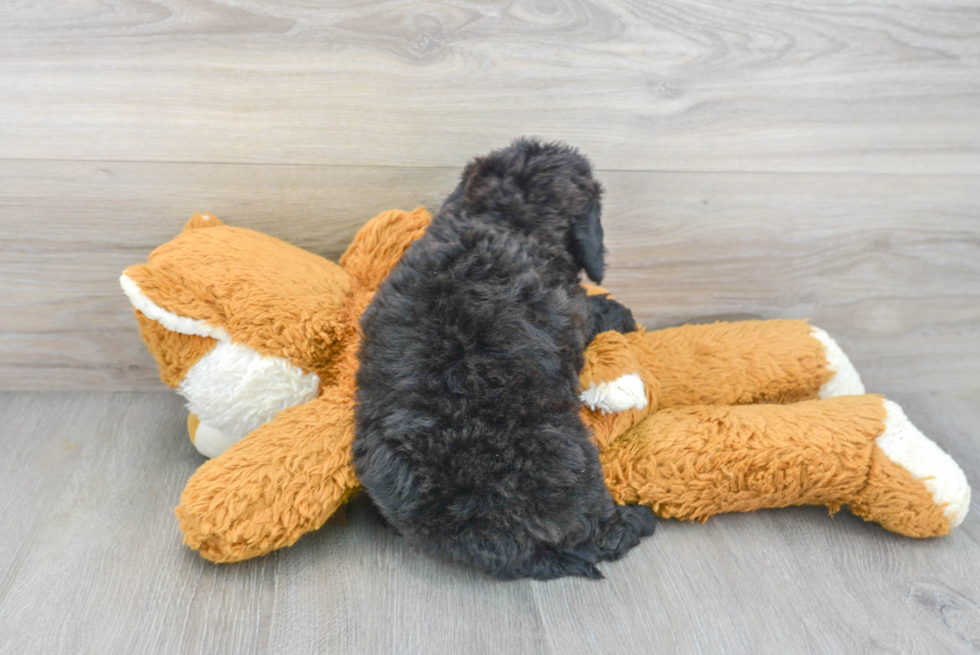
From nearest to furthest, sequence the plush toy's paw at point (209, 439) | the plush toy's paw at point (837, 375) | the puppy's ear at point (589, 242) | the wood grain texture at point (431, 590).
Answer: the wood grain texture at point (431, 590) → the puppy's ear at point (589, 242) → the plush toy's paw at point (209, 439) → the plush toy's paw at point (837, 375)

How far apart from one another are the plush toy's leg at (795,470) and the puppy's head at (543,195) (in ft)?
0.83

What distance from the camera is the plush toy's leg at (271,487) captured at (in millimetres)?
751

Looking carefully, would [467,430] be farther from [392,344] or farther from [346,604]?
[346,604]

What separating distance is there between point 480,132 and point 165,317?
50 centimetres

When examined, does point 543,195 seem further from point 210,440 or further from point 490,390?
point 210,440

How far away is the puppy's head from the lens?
80 cm

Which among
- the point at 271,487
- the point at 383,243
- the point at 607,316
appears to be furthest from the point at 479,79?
the point at 271,487

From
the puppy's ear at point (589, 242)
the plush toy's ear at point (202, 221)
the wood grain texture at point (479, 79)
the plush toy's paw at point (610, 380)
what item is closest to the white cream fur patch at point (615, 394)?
the plush toy's paw at point (610, 380)

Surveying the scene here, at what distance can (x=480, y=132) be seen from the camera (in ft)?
3.38

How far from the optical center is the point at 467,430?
728mm

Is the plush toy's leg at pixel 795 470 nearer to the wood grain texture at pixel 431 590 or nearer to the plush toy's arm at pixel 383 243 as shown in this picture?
the wood grain texture at pixel 431 590

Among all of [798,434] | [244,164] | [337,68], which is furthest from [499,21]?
[798,434]

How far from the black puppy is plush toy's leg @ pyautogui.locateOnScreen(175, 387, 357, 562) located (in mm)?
46

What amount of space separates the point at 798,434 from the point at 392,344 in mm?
524
